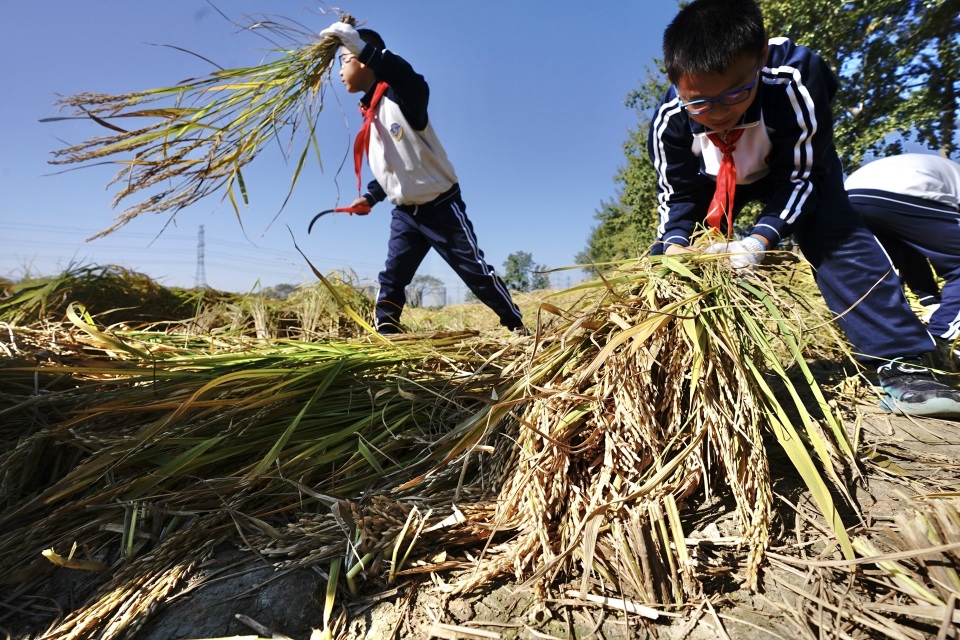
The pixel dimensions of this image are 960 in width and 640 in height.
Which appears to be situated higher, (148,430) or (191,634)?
(148,430)

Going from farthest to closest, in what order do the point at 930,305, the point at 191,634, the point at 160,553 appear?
the point at 930,305 → the point at 160,553 → the point at 191,634

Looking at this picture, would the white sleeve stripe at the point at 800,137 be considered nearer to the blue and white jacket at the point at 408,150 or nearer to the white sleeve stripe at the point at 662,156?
the white sleeve stripe at the point at 662,156

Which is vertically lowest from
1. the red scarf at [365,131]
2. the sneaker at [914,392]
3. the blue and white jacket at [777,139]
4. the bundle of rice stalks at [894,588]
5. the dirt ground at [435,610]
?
the dirt ground at [435,610]

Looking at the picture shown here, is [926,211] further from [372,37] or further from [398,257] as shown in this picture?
[372,37]

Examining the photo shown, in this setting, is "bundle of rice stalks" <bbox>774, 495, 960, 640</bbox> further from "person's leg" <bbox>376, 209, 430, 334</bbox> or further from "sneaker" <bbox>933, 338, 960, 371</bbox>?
"person's leg" <bbox>376, 209, 430, 334</bbox>

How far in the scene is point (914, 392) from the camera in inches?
57.4

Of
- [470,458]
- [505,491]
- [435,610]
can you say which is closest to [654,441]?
[505,491]

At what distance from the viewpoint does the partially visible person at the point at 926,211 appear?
6.99ft

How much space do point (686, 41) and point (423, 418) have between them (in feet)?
5.02

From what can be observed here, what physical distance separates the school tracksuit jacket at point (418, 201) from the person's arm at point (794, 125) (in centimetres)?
150

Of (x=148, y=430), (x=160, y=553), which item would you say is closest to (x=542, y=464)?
(x=160, y=553)

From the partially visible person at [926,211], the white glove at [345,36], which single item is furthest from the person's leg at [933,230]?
the white glove at [345,36]

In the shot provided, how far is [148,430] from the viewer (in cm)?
126

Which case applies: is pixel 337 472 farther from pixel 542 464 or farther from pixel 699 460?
pixel 699 460
